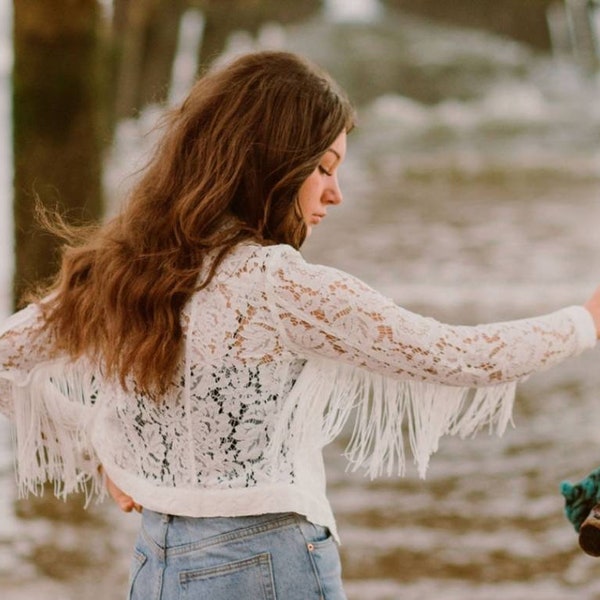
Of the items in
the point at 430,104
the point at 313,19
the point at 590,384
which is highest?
the point at 313,19

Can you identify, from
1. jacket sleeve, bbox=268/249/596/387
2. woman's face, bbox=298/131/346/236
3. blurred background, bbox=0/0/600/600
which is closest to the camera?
jacket sleeve, bbox=268/249/596/387

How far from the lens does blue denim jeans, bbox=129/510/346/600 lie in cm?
166

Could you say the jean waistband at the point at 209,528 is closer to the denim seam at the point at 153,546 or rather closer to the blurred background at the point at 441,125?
the denim seam at the point at 153,546

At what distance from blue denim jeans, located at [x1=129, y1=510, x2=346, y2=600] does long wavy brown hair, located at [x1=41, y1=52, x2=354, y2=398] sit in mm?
246

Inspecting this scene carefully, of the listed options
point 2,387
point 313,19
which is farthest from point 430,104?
point 2,387

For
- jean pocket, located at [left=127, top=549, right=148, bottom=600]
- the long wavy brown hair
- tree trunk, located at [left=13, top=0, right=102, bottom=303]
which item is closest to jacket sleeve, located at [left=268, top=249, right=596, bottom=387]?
the long wavy brown hair

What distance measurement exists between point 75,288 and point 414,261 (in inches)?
279

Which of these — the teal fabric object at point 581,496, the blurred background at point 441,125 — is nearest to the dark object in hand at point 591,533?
the teal fabric object at point 581,496

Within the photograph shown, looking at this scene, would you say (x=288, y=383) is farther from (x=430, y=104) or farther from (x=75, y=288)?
(x=430, y=104)

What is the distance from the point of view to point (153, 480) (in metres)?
1.76

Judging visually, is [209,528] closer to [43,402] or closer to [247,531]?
[247,531]

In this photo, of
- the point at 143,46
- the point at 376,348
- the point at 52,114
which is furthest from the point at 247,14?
the point at 376,348

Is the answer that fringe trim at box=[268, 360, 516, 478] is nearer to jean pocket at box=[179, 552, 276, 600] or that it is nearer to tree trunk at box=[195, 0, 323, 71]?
jean pocket at box=[179, 552, 276, 600]

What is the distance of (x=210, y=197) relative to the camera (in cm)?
168
